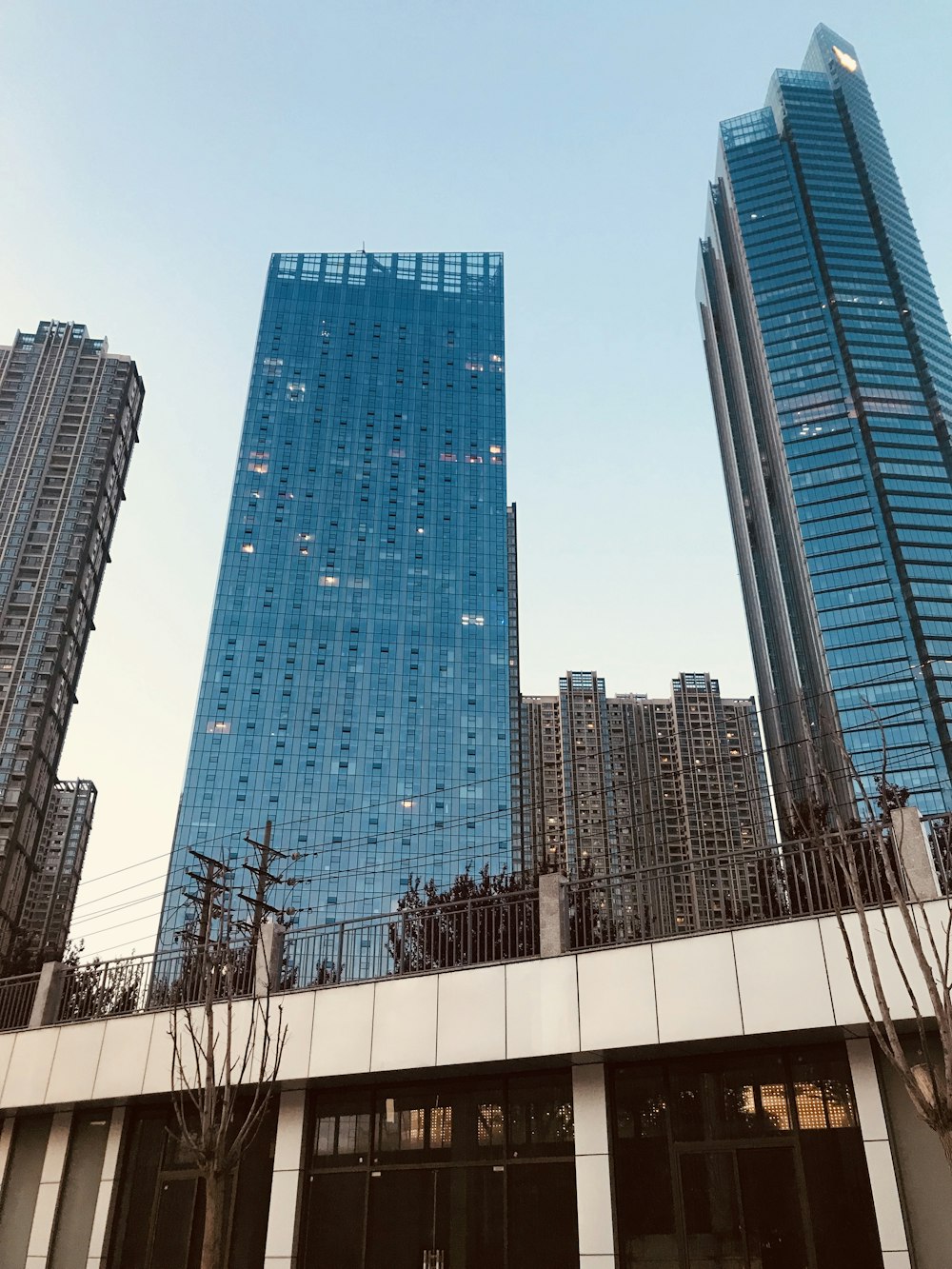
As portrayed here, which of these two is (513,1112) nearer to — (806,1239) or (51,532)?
(806,1239)

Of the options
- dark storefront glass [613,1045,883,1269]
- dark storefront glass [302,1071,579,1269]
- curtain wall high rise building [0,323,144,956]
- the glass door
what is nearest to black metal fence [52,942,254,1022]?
dark storefront glass [302,1071,579,1269]

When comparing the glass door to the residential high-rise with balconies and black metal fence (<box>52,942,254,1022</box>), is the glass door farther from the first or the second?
the residential high-rise with balconies

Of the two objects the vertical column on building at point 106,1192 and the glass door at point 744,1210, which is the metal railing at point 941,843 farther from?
the vertical column on building at point 106,1192

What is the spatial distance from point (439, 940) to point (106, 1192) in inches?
315

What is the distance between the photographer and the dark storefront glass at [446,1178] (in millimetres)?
13609

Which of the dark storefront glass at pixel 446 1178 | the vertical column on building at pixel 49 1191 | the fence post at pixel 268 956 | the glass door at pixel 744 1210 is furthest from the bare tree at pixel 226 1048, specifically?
the glass door at pixel 744 1210

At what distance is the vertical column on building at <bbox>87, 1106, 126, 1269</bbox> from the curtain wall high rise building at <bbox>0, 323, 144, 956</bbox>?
97286 mm

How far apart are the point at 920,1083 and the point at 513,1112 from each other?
27.3 feet

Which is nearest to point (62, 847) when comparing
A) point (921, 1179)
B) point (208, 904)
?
point (208, 904)

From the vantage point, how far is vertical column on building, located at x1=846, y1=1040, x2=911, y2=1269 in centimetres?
1122

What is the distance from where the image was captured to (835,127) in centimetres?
18162

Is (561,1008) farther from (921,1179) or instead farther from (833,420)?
(833,420)

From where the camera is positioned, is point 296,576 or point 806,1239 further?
point 296,576

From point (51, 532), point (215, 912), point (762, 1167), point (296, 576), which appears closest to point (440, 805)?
point (296, 576)
